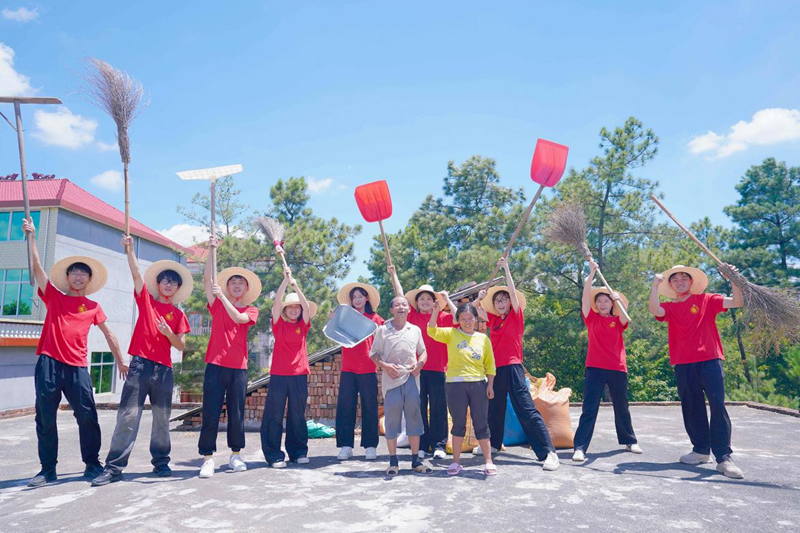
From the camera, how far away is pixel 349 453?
5.61m

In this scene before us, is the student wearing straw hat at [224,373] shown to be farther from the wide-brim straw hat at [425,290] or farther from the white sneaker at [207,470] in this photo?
the wide-brim straw hat at [425,290]

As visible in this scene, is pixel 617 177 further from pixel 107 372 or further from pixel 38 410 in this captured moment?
pixel 107 372

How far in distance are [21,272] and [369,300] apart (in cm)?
2052

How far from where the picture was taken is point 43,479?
4.53 metres

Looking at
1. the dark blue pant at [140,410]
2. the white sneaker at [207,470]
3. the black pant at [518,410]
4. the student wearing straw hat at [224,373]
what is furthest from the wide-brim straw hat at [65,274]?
the black pant at [518,410]

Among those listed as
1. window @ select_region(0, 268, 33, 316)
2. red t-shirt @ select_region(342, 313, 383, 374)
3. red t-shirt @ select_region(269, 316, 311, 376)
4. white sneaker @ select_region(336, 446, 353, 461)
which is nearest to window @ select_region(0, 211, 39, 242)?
window @ select_region(0, 268, 33, 316)

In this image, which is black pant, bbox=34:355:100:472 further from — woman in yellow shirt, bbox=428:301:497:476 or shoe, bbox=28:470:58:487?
woman in yellow shirt, bbox=428:301:497:476

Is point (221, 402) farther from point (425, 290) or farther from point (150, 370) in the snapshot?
point (425, 290)

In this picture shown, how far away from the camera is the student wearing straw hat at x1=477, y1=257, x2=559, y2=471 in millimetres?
5113

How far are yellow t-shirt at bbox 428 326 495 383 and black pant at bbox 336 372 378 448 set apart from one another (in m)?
1.13

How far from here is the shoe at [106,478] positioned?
4.39 m

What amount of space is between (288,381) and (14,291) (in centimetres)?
2058

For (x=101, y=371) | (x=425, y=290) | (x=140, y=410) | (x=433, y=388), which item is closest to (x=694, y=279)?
(x=425, y=290)

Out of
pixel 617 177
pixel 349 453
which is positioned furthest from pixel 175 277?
pixel 617 177
